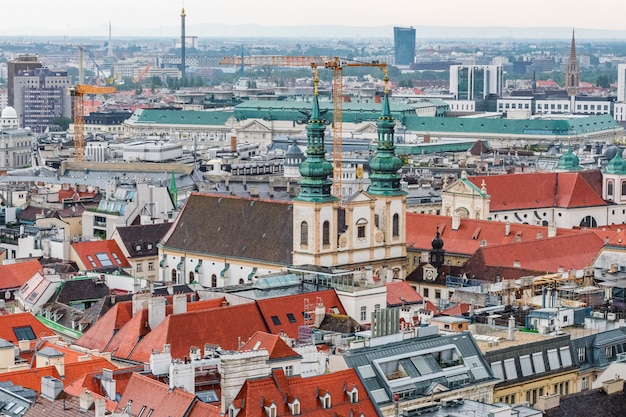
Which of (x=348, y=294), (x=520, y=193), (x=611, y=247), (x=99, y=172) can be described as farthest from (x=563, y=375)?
(x=99, y=172)

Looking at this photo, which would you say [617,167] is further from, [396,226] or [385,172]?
[385,172]

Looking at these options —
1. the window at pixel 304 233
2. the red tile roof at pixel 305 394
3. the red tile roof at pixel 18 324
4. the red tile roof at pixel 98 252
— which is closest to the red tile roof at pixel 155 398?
the red tile roof at pixel 305 394

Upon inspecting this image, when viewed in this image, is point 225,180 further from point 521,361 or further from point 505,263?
point 521,361

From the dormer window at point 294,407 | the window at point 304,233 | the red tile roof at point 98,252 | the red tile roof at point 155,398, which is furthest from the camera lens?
the red tile roof at point 98,252

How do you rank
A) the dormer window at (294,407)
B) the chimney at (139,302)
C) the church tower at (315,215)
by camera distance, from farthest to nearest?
the church tower at (315,215)
the chimney at (139,302)
the dormer window at (294,407)

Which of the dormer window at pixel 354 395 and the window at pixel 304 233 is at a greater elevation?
the dormer window at pixel 354 395

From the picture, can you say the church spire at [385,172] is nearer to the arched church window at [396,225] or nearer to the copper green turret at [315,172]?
the arched church window at [396,225]

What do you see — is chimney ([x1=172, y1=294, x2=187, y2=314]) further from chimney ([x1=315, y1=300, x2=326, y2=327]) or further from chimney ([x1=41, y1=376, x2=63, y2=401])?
chimney ([x1=41, y1=376, x2=63, y2=401])

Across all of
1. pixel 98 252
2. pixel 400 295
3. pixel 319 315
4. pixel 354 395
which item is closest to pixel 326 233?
pixel 400 295
